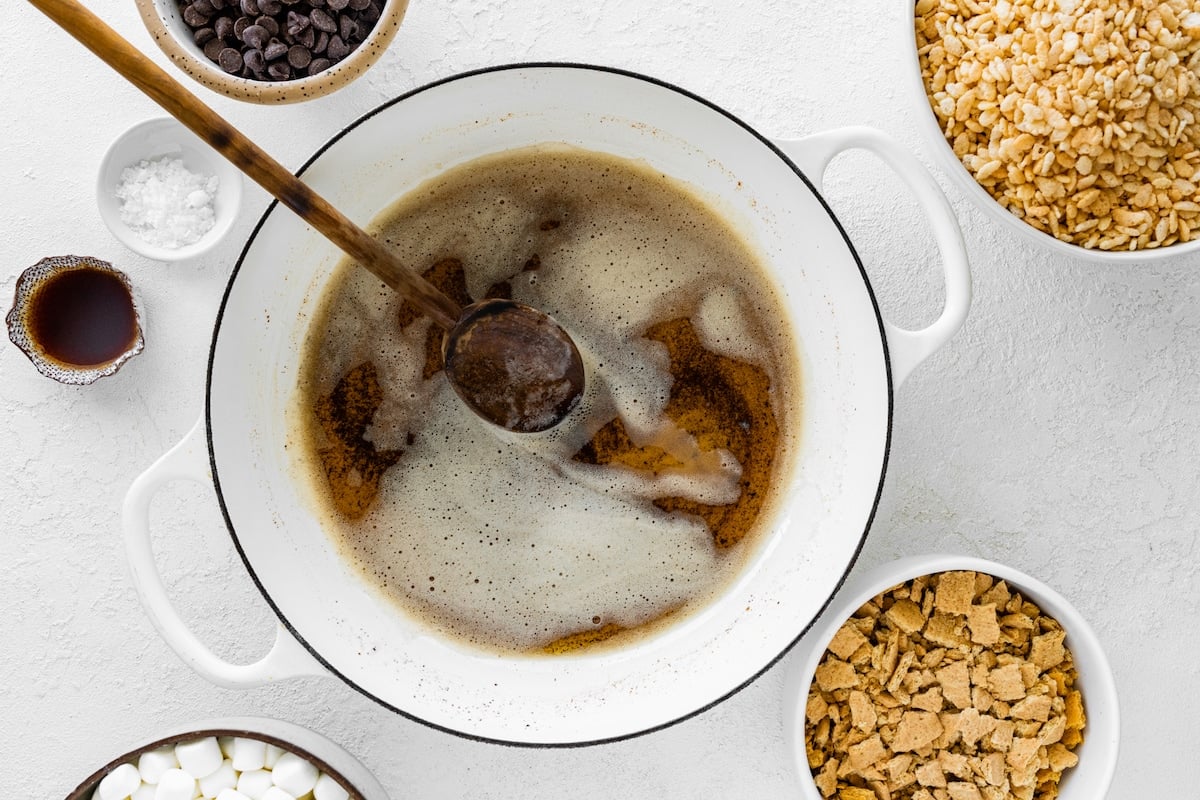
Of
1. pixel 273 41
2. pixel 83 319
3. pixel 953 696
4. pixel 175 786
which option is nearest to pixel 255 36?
pixel 273 41

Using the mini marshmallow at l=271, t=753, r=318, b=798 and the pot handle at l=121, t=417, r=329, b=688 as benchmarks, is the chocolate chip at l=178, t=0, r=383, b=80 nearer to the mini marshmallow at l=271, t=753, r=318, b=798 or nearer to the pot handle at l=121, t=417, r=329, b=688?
the pot handle at l=121, t=417, r=329, b=688

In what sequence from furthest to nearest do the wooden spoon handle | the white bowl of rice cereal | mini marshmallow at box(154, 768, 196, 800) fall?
mini marshmallow at box(154, 768, 196, 800) → the white bowl of rice cereal → the wooden spoon handle

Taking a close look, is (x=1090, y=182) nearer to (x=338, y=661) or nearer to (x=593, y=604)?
(x=593, y=604)

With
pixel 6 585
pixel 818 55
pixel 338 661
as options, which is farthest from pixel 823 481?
pixel 6 585

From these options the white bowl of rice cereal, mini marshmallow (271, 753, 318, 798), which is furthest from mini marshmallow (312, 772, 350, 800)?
the white bowl of rice cereal

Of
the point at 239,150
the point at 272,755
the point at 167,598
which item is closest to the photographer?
the point at 239,150

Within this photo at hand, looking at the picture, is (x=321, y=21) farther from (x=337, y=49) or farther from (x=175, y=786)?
(x=175, y=786)
